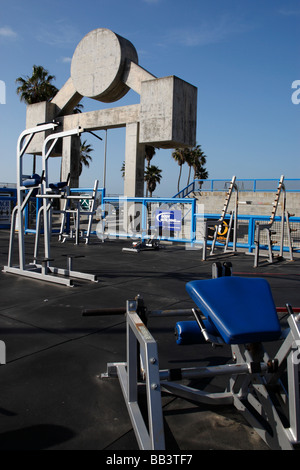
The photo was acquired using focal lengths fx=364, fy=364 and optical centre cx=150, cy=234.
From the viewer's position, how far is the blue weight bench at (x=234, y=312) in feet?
6.54

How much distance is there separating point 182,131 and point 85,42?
6378mm

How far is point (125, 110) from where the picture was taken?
16.0 metres

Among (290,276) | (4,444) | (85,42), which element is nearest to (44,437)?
(4,444)

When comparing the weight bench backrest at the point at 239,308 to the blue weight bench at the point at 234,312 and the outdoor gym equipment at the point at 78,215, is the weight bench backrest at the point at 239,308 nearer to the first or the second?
the blue weight bench at the point at 234,312

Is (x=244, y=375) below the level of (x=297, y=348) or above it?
below

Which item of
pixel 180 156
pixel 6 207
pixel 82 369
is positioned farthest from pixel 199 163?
pixel 82 369

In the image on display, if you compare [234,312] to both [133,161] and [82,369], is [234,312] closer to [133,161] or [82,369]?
[82,369]

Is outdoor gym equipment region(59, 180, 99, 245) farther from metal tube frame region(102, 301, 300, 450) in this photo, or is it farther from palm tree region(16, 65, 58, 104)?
palm tree region(16, 65, 58, 104)

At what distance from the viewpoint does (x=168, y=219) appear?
1224 centimetres

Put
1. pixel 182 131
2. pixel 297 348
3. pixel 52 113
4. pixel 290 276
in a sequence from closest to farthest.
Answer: pixel 297 348
pixel 290 276
pixel 182 131
pixel 52 113

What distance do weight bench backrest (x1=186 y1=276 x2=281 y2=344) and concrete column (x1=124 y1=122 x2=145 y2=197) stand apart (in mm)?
13737

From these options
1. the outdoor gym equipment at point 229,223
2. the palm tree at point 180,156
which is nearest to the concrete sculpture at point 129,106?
the outdoor gym equipment at point 229,223

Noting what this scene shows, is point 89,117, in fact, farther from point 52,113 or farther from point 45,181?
point 45,181

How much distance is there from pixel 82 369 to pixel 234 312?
5.00 feet
